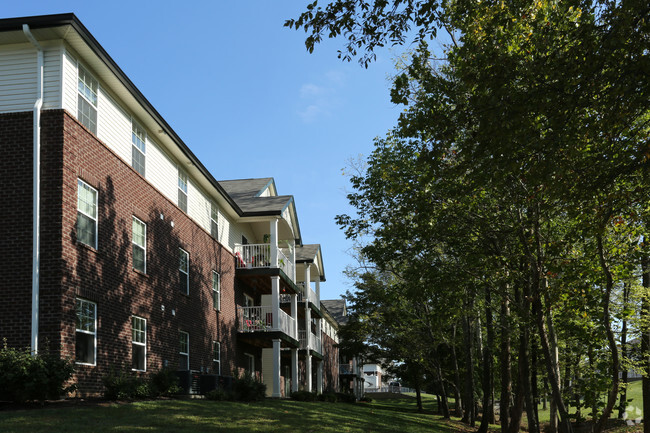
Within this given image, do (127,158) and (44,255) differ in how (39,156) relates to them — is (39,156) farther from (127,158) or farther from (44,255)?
(127,158)

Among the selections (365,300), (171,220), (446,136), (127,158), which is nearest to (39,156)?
(127,158)

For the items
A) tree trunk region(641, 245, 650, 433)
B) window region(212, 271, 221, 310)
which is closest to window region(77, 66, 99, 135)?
window region(212, 271, 221, 310)

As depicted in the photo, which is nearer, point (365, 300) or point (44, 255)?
point (44, 255)

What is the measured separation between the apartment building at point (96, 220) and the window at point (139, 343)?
0.04 metres

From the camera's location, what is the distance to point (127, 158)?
62.8ft

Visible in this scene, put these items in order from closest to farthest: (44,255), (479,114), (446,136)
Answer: (479,114) < (446,136) < (44,255)

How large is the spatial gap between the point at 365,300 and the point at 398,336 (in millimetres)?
5101

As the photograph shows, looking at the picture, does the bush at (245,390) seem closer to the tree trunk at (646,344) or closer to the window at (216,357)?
the window at (216,357)

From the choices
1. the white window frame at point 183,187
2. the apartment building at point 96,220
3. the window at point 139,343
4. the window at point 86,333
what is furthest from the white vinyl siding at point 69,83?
the white window frame at point 183,187

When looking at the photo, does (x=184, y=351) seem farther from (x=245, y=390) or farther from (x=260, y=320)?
(x=260, y=320)

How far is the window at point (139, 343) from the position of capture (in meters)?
18.6

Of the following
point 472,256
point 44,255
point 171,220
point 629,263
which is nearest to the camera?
point 44,255

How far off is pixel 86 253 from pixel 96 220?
108cm

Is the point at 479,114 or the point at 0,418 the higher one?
the point at 479,114
